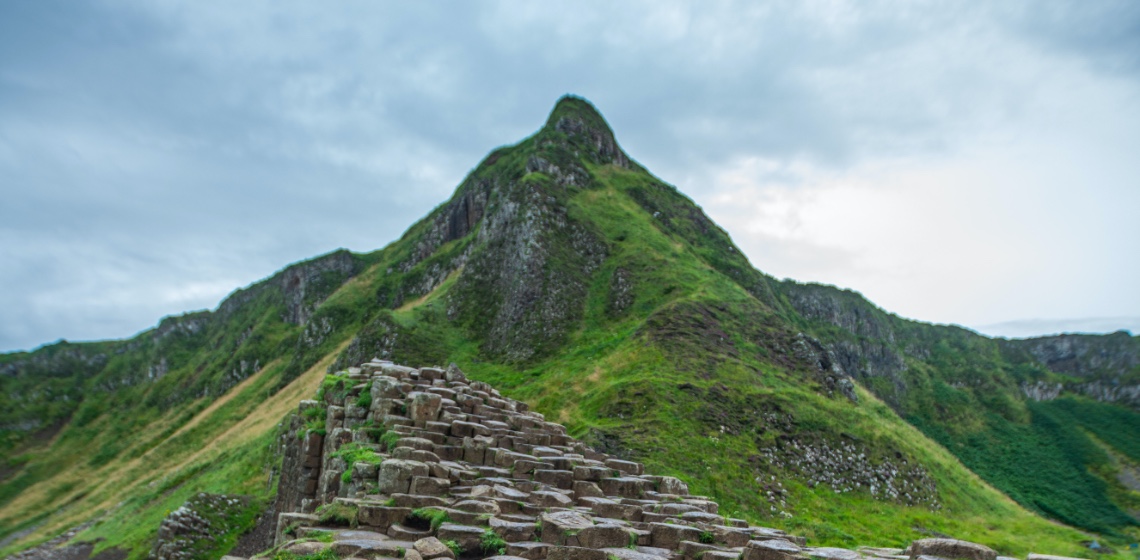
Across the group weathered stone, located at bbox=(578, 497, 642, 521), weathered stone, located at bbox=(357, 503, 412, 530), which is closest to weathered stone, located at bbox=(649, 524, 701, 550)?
weathered stone, located at bbox=(578, 497, 642, 521)

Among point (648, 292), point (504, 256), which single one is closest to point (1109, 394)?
point (648, 292)

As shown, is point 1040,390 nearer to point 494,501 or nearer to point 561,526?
point 494,501

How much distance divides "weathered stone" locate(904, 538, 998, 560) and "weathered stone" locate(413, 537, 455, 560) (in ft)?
25.5

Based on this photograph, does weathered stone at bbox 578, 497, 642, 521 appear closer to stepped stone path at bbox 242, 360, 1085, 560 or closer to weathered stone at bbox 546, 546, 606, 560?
stepped stone path at bbox 242, 360, 1085, 560

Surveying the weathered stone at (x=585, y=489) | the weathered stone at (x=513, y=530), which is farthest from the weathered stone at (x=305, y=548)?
the weathered stone at (x=585, y=489)

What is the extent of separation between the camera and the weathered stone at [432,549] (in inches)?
398

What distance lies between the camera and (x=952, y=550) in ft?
31.4

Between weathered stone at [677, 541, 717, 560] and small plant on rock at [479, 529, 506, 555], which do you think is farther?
weathered stone at [677, 541, 717, 560]

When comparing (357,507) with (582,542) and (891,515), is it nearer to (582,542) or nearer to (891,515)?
(582,542)

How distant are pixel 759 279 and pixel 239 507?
62.1 metres

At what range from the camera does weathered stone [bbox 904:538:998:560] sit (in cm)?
935

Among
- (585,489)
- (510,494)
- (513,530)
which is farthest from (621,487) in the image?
(513,530)

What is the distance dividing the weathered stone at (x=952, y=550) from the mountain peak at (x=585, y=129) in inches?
3312

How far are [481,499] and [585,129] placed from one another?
288ft
